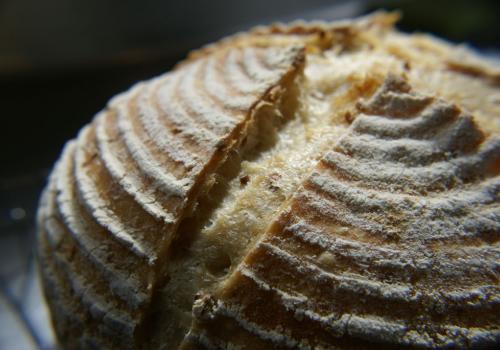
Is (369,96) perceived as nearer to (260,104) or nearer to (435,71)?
(260,104)

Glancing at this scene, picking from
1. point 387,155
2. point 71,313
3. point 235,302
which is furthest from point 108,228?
point 387,155

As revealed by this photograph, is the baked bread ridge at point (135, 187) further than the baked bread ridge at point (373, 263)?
Yes

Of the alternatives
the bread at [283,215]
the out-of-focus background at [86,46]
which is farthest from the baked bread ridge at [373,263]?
the out-of-focus background at [86,46]

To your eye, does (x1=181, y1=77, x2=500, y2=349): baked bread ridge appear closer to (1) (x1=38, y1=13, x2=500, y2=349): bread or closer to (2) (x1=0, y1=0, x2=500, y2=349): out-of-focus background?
(1) (x1=38, y1=13, x2=500, y2=349): bread

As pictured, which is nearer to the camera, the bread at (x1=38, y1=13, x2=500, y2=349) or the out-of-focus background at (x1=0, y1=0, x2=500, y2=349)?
the bread at (x1=38, y1=13, x2=500, y2=349)

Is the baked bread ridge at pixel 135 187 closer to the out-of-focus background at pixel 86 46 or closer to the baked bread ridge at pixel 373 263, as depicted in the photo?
the baked bread ridge at pixel 373 263

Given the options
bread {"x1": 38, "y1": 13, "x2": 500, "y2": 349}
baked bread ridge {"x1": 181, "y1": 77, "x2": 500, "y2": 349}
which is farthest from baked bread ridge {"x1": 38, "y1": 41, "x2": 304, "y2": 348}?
baked bread ridge {"x1": 181, "y1": 77, "x2": 500, "y2": 349}
